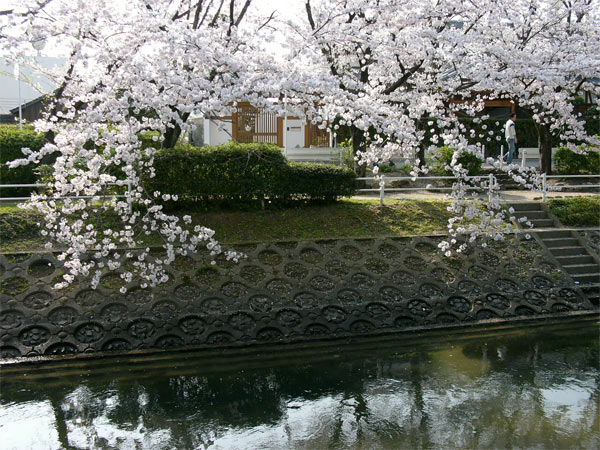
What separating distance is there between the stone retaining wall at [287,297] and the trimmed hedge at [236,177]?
62.2 inches

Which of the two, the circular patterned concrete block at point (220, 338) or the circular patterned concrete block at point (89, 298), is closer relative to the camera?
the circular patterned concrete block at point (220, 338)

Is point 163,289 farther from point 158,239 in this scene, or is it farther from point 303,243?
point 303,243

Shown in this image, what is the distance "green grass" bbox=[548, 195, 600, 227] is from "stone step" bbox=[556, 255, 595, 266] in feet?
4.32

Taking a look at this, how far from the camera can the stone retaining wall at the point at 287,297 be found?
339 inches

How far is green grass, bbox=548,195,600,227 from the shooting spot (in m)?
12.8

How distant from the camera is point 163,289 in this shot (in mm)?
9375

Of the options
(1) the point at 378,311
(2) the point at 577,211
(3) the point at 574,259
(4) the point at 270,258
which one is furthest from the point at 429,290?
(2) the point at 577,211

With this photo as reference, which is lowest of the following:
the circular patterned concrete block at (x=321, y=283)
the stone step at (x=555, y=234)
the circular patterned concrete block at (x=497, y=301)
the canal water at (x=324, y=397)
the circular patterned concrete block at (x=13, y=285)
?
the canal water at (x=324, y=397)

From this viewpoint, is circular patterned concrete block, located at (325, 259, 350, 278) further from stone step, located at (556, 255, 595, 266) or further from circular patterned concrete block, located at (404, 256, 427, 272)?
stone step, located at (556, 255, 595, 266)

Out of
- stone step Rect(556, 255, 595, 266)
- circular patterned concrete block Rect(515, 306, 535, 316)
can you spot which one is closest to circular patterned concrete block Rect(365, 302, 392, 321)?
circular patterned concrete block Rect(515, 306, 535, 316)

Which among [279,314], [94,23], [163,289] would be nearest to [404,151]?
[279,314]

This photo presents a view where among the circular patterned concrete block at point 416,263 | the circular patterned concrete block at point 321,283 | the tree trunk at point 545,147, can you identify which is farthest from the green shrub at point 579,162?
the circular patterned concrete block at point 321,283

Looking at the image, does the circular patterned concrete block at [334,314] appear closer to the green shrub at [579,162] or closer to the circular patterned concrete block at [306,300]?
the circular patterned concrete block at [306,300]

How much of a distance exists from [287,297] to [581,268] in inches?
253
